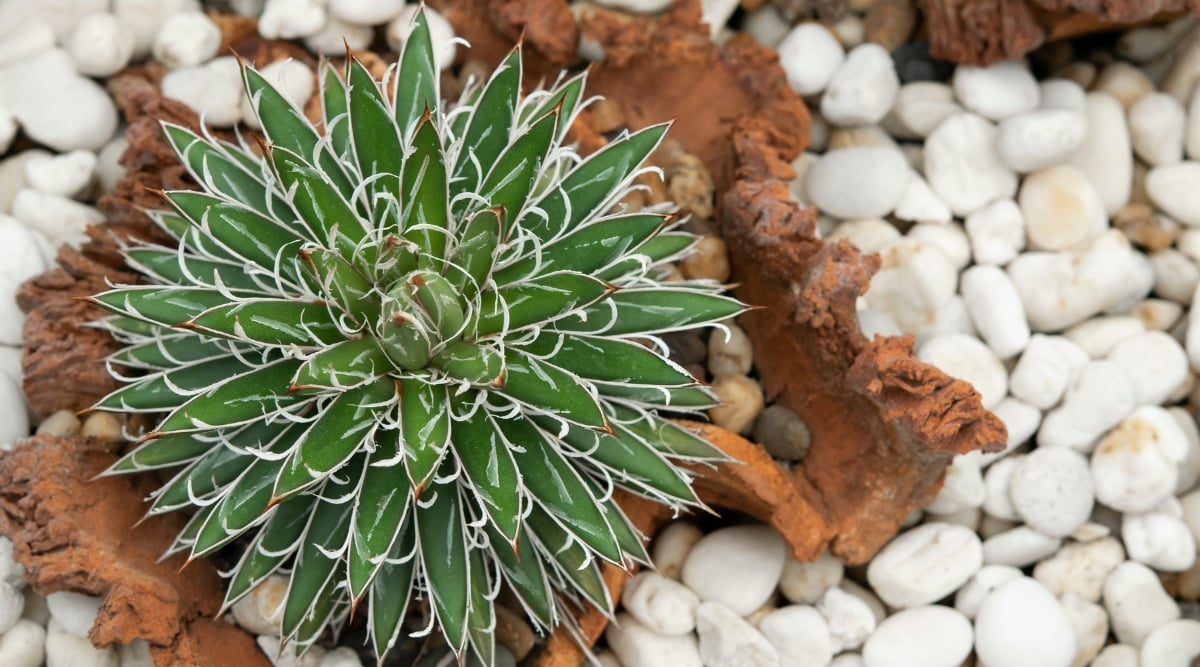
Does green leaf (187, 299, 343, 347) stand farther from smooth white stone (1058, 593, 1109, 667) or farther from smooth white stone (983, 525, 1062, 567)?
smooth white stone (1058, 593, 1109, 667)

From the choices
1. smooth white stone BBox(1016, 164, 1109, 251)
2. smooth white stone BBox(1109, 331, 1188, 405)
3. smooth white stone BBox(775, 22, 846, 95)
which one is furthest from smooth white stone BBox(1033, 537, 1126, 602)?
smooth white stone BBox(775, 22, 846, 95)

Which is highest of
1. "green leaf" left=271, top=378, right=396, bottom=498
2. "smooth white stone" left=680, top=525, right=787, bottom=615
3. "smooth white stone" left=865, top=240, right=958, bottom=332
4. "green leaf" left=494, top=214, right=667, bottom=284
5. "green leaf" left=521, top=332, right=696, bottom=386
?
"green leaf" left=494, top=214, right=667, bottom=284

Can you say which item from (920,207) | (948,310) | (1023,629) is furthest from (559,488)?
(920,207)

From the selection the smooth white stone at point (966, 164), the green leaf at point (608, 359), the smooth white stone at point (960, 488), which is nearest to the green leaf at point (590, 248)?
the green leaf at point (608, 359)

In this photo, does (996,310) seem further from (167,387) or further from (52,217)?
(52,217)

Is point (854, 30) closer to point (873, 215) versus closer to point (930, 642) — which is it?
point (873, 215)

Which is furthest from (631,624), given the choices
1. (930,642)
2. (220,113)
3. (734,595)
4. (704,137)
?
(220,113)
